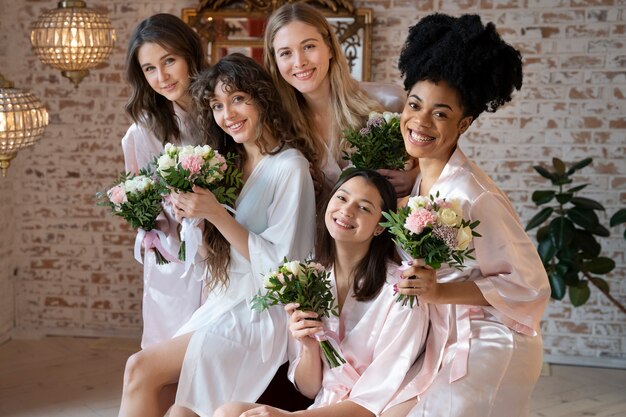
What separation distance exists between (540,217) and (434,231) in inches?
113

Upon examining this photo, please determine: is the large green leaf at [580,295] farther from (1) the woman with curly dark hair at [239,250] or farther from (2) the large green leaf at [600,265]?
(1) the woman with curly dark hair at [239,250]

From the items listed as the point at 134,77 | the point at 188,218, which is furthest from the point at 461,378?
the point at 134,77

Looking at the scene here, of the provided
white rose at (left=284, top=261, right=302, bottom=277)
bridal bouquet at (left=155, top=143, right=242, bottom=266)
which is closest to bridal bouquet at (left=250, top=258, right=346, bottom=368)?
white rose at (left=284, top=261, right=302, bottom=277)

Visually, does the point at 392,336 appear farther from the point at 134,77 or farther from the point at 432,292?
the point at 134,77

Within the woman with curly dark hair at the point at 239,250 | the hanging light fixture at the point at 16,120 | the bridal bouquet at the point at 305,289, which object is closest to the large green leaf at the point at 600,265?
the woman with curly dark hair at the point at 239,250

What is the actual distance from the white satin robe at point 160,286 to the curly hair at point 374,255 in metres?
0.93

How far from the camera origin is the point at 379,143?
340cm

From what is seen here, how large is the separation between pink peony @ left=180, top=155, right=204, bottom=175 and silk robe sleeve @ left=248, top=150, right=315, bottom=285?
0.32m

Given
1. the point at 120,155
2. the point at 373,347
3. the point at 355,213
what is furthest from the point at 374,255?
the point at 120,155

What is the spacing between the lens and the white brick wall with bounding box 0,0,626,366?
5.60m

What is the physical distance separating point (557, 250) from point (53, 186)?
10.6ft

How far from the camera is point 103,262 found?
244 inches

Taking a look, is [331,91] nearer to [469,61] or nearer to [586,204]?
[469,61]

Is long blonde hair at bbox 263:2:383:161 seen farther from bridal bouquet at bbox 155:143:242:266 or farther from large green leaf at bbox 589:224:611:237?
large green leaf at bbox 589:224:611:237
